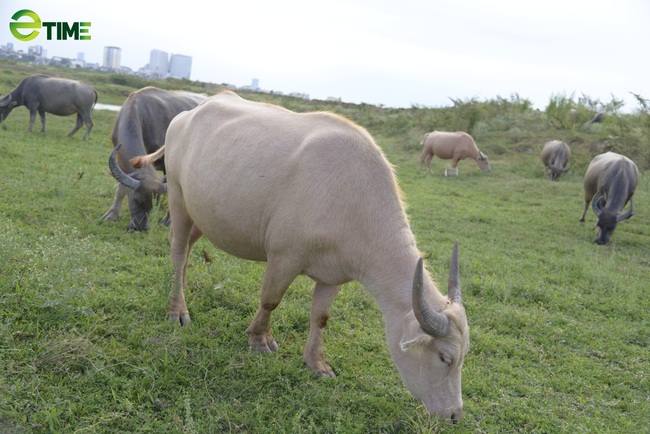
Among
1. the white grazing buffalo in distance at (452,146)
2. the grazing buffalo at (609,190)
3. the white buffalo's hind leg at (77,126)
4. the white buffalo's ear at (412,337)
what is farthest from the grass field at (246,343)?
the white grazing buffalo in distance at (452,146)

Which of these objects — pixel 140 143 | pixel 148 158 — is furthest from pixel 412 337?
pixel 140 143

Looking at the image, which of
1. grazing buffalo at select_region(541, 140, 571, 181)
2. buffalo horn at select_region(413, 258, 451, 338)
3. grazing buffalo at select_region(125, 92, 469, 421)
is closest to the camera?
buffalo horn at select_region(413, 258, 451, 338)

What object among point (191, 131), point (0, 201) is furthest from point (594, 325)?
point (0, 201)

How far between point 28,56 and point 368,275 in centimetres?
5768

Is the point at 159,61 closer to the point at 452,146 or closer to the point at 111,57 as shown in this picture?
the point at 111,57

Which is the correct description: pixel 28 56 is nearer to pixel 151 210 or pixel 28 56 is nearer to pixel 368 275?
pixel 151 210

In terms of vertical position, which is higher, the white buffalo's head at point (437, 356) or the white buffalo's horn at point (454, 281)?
the white buffalo's horn at point (454, 281)

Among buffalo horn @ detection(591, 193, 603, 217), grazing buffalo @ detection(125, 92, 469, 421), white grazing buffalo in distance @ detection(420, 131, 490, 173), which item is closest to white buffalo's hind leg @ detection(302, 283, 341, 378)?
grazing buffalo @ detection(125, 92, 469, 421)

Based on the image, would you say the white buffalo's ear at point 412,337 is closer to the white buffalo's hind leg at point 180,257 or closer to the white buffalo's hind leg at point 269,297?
the white buffalo's hind leg at point 269,297

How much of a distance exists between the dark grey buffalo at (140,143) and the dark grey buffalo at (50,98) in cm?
834

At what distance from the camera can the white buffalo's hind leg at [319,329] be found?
13.3 feet

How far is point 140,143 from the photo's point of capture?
7117 mm

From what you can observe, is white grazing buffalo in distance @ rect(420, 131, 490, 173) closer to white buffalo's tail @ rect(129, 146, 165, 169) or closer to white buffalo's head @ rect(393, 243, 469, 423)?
white buffalo's tail @ rect(129, 146, 165, 169)

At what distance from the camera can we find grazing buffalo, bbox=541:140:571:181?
54.1 feet
